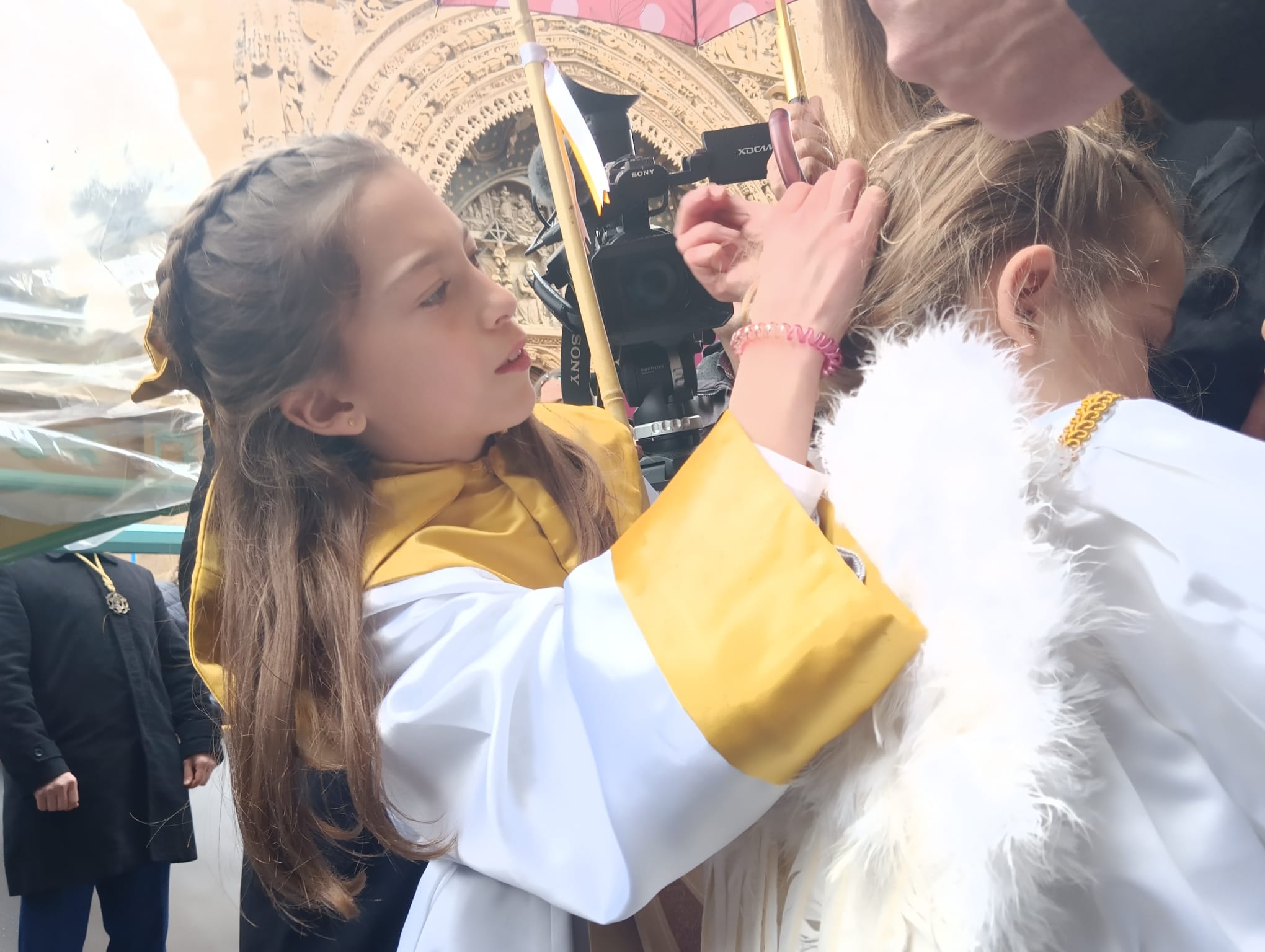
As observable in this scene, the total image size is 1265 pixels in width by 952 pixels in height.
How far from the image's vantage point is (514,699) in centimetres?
52

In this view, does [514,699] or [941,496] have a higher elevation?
[941,496]

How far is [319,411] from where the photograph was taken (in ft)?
2.35

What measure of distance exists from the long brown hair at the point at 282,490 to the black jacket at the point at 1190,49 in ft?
1.71

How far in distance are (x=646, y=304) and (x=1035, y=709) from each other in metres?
0.65

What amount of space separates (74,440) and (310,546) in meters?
0.29

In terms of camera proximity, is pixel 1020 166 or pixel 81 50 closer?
pixel 1020 166

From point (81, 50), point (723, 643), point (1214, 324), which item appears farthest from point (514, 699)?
point (81, 50)

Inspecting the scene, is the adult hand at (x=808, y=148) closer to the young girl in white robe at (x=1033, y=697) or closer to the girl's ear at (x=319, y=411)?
the young girl in white robe at (x=1033, y=697)

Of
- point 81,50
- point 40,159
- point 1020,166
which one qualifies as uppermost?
point 81,50

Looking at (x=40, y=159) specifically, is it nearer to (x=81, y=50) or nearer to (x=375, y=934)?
(x=81, y=50)

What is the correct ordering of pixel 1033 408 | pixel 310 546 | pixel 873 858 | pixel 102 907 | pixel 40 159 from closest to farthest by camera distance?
1. pixel 873 858
2. pixel 1033 408
3. pixel 310 546
4. pixel 40 159
5. pixel 102 907

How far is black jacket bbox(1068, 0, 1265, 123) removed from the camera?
0.38 m

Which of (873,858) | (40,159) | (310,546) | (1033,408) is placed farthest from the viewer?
(40,159)

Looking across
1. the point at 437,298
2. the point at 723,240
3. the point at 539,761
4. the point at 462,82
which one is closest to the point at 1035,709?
the point at 539,761
